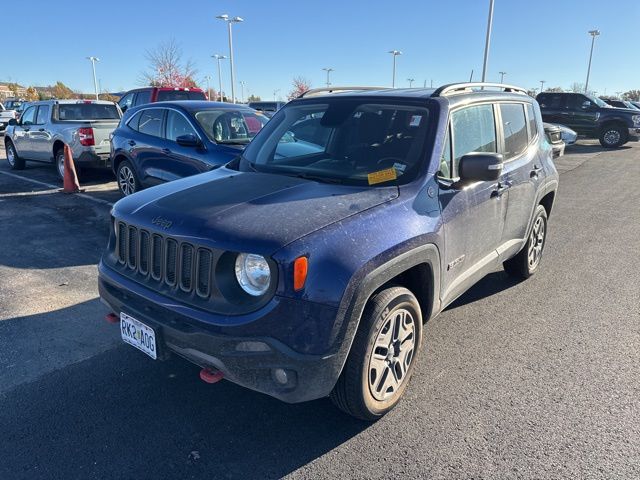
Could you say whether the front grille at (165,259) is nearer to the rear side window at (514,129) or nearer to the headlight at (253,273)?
the headlight at (253,273)

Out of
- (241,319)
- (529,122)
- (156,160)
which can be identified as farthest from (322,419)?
(156,160)

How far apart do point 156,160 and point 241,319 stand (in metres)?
5.38

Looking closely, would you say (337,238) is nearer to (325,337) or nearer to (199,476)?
(325,337)

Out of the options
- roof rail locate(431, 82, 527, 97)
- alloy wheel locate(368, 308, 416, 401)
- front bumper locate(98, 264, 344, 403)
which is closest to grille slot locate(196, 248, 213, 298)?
front bumper locate(98, 264, 344, 403)

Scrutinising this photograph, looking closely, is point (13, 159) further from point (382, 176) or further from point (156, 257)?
point (382, 176)

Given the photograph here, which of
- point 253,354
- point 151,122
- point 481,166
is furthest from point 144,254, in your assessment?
point 151,122

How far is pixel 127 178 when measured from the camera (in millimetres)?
7910

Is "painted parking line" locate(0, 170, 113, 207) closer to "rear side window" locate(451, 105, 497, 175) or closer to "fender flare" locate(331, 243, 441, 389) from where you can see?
"rear side window" locate(451, 105, 497, 175)

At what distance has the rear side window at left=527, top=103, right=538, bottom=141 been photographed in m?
4.73

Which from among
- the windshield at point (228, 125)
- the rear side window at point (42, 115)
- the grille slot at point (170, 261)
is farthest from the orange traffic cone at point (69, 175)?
the grille slot at point (170, 261)

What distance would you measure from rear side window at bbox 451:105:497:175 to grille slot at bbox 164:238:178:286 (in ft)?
6.23

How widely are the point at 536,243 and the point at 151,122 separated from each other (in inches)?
222

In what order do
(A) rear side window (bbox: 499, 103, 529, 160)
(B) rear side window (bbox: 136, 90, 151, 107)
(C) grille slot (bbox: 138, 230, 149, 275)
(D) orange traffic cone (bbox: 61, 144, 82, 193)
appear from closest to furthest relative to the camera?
(C) grille slot (bbox: 138, 230, 149, 275), (A) rear side window (bbox: 499, 103, 529, 160), (D) orange traffic cone (bbox: 61, 144, 82, 193), (B) rear side window (bbox: 136, 90, 151, 107)

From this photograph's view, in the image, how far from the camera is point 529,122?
15.5 feet
